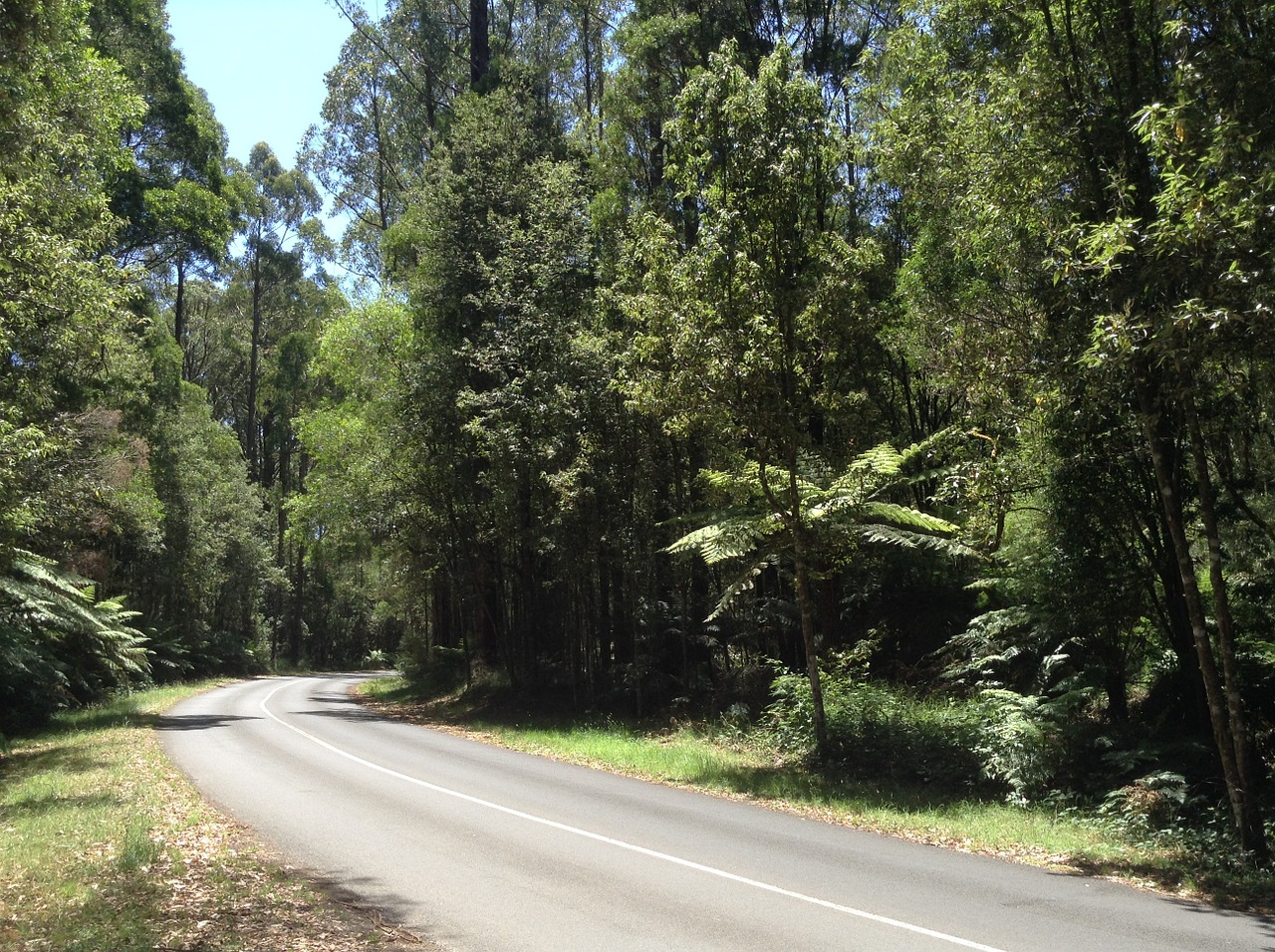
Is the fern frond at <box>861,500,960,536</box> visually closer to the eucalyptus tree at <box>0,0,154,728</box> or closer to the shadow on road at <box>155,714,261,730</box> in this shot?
the eucalyptus tree at <box>0,0,154,728</box>

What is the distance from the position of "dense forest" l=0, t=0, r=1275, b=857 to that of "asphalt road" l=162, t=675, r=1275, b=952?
2801mm

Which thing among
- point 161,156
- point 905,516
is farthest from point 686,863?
point 161,156

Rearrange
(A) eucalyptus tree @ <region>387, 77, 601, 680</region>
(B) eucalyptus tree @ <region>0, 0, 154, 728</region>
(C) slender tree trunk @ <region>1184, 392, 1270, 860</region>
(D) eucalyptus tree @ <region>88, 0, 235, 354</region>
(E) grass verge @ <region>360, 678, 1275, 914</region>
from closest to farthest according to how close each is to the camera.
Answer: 1. (E) grass verge @ <region>360, 678, 1275, 914</region>
2. (C) slender tree trunk @ <region>1184, 392, 1270, 860</region>
3. (B) eucalyptus tree @ <region>0, 0, 154, 728</region>
4. (A) eucalyptus tree @ <region>387, 77, 601, 680</region>
5. (D) eucalyptus tree @ <region>88, 0, 235, 354</region>

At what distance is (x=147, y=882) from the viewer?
7.64 m

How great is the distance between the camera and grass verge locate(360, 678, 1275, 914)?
8375mm

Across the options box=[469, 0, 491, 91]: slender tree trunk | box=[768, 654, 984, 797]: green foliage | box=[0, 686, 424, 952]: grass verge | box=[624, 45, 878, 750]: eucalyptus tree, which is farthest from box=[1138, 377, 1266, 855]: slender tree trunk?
box=[469, 0, 491, 91]: slender tree trunk

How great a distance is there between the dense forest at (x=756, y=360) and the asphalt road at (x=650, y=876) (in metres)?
2.80

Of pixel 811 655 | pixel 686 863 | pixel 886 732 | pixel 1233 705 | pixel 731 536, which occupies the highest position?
pixel 731 536

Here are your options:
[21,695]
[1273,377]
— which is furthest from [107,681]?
[1273,377]

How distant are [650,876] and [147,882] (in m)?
4.21

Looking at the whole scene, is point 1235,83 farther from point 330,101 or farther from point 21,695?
point 330,101

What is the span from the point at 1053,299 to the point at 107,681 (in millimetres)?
28970

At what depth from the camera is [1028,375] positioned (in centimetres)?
1016

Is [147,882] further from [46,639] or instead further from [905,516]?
[46,639]
